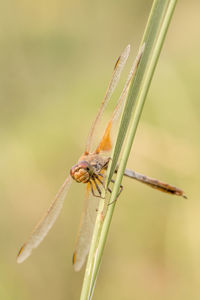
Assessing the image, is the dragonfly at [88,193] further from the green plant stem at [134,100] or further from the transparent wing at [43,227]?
the green plant stem at [134,100]

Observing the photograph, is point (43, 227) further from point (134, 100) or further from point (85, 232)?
point (134, 100)

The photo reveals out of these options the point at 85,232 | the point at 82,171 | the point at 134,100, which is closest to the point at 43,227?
the point at 85,232

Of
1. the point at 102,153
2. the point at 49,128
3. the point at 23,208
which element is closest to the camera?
the point at 102,153

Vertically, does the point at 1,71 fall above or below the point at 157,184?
below

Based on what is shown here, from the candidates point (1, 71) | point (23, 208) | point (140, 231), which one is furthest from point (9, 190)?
point (1, 71)

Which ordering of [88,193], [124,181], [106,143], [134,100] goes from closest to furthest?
[134,100]
[106,143]
[88,193]
[124,181]

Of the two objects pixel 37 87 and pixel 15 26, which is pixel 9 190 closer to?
pixel 37 87
